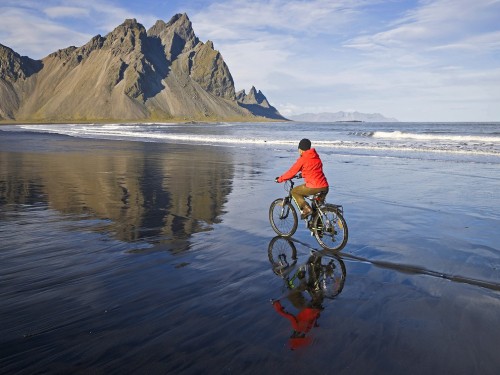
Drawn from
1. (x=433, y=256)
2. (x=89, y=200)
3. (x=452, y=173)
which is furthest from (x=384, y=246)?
(x=452, y=173)

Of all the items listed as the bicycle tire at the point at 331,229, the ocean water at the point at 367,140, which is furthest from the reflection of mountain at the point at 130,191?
the ocean water at the point at 367,140

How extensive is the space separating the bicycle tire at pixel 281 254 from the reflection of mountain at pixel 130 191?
208 cm

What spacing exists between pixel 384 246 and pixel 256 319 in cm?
448

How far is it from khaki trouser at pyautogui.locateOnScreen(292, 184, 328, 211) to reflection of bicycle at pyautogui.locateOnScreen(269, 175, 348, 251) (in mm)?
128

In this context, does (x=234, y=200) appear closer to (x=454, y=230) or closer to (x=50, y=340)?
(x=454, y=230)

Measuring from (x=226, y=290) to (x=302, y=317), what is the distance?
1319mm

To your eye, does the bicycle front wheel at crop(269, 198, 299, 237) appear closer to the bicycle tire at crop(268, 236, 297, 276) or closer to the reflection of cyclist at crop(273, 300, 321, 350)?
the bicycle tire at crop(268, 236, 297, 276)

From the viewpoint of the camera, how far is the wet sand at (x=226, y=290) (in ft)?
14.6

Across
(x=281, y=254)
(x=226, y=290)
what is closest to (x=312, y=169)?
(x=281, y=254)

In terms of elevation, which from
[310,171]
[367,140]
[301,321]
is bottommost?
[301,321]

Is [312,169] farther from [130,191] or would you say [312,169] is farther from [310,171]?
[130,191]

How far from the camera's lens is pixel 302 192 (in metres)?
9.41

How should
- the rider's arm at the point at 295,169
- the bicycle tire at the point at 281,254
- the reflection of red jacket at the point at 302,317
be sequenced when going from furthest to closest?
the rider's arm at the point at 295,169 < the bicycle tire at the point at 281,254 < the reflection of red jacket at the point at 302,317

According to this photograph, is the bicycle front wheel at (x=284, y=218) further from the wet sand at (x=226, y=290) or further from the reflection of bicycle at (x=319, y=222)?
the wet sand at (x=226, y=290)
